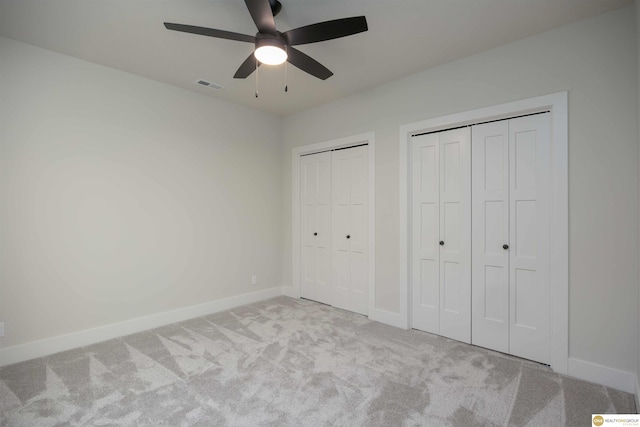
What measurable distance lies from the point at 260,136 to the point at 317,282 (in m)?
2.28

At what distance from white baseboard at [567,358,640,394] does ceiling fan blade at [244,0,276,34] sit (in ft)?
10.9

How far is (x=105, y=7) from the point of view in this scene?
7.56ft

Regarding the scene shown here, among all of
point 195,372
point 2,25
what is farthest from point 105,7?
point 195,372

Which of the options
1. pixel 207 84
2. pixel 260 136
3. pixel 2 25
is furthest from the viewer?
pixel 260 136

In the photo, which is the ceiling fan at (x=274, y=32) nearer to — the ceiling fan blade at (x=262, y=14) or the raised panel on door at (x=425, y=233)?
the ceiling fan blade at (x=262, y=14)

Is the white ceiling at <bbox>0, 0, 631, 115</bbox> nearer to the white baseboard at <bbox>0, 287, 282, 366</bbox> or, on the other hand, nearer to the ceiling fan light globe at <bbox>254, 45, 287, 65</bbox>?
the ceiling fan light globe at <bbox>254, 45, 287, 65</bbox>

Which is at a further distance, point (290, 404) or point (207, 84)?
point (207, 84)

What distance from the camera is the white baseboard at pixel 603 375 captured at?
7.48 feet

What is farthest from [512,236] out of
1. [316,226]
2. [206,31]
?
[206,31]

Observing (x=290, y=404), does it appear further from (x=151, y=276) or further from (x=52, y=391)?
(x=151, y=276)

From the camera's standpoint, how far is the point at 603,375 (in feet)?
7.79

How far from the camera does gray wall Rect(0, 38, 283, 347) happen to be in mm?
2787

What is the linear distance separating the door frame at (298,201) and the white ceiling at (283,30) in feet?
2.55

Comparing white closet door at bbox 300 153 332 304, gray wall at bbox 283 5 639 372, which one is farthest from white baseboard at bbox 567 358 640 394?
white closet door at bbox 300 153 332 304
